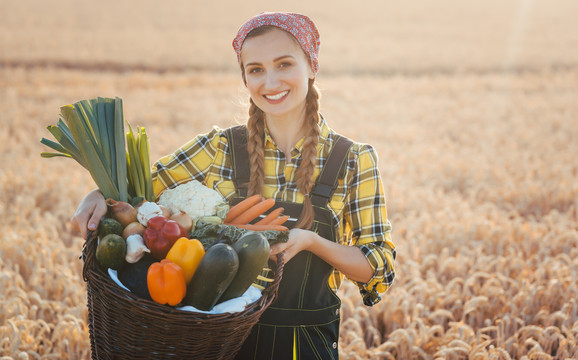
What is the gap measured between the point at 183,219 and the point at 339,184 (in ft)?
2.49

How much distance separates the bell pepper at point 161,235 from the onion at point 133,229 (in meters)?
0.06

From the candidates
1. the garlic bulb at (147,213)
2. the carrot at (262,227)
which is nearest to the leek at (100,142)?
the garlic bulb at (147,213)

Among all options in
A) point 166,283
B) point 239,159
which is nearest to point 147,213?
point 166,283

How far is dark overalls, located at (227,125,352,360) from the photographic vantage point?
7.61ft

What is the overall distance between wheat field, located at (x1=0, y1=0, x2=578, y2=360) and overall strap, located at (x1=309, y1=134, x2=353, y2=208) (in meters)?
0.98

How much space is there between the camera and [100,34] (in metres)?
24.8

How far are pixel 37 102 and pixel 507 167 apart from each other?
388 inches

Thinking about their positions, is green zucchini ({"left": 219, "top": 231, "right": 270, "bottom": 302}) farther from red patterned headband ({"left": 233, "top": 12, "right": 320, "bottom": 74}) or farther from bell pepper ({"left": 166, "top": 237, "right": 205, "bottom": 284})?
red patterned headband ({"left": 233, "top": 12, "right": 320, "bottom": 74})

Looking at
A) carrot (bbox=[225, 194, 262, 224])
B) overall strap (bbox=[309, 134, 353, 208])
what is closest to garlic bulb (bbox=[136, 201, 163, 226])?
carrot (bbox=[225, 194, 262, 224])

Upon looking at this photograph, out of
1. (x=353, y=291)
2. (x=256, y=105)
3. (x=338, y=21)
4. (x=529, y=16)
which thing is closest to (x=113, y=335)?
(x=256, y=105)

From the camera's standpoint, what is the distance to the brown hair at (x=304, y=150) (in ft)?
7.71

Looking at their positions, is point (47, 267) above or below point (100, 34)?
below

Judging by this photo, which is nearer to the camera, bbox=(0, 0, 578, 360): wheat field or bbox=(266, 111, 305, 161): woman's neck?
bbox=(266, 111, 305, 161): woman's neck

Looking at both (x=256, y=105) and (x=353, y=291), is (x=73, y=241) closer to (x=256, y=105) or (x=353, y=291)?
(x=353, y=291)
